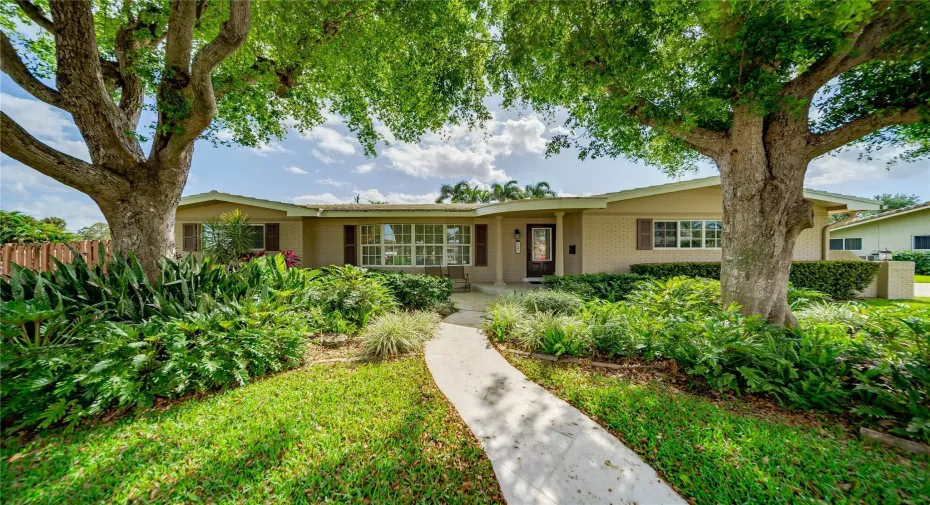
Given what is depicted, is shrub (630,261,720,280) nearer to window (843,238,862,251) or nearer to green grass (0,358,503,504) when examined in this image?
green grass (0,358,503,504)

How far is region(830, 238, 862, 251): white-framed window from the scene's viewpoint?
19.3m

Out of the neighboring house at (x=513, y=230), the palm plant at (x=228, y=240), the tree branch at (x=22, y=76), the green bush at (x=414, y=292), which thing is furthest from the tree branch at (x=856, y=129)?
the palm plant at (x=228, y=240)

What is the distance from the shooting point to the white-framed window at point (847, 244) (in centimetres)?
→ 1933

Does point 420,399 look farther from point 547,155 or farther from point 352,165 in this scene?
point 352,165

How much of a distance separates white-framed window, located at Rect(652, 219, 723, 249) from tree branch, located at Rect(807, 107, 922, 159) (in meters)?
6.19

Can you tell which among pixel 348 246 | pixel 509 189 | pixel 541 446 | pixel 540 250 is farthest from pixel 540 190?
pixel 541 446

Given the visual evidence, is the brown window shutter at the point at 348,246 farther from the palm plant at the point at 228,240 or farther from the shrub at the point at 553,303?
the shrub at the point at 553,303

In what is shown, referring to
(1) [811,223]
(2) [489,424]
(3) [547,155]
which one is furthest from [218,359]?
(1) [811,223]

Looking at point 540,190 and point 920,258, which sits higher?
point 540,190

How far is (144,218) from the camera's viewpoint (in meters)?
4.29

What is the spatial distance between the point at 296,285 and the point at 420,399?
11.5 feet

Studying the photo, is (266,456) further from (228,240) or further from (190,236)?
(190,236)

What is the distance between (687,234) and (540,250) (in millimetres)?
5048

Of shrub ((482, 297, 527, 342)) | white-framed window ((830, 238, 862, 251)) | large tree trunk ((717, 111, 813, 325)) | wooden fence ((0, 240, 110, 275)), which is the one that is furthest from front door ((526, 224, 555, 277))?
white-framed window ((830, 238, 862, 251))
